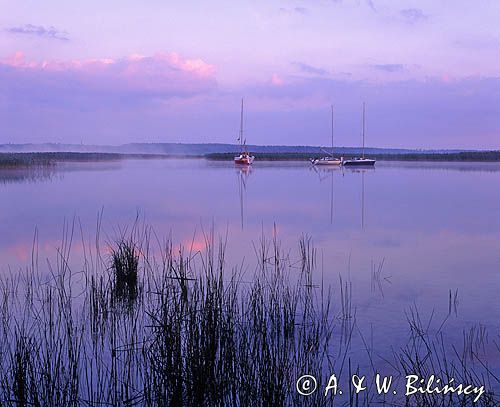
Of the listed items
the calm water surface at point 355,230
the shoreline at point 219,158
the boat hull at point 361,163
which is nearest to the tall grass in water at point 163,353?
the calm water surface at point 355,230

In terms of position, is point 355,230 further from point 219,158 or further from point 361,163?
point 219,158

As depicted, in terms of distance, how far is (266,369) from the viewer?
3.86m

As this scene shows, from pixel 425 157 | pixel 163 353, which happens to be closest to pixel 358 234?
pixel 163 353

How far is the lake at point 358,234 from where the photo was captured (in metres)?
5.95

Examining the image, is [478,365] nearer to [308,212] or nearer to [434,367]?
[434,367]

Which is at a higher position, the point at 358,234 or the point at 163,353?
the point at 163,353

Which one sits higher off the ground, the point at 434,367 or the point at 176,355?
the point at 176,355

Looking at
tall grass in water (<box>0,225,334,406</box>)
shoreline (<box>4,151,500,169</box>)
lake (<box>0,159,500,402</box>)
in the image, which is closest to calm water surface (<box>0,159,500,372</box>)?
lake (<box>0,159,500,402</box>)

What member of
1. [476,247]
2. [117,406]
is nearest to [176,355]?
[117,406]

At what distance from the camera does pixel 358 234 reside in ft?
38.1

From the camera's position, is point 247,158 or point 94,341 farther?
point 247,158

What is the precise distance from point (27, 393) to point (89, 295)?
2.78 meters

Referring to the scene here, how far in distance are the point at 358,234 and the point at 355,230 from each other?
23.2 inches

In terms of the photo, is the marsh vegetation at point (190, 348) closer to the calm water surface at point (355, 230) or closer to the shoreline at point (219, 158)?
the calm water surface at point (355, 230)
